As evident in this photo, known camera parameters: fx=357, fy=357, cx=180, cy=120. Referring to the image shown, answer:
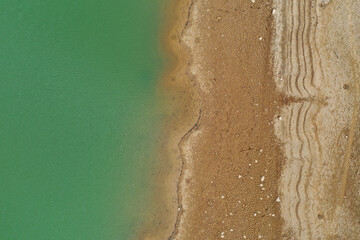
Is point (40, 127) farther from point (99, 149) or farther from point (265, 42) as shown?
point (265, 42)

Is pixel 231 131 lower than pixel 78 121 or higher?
lower

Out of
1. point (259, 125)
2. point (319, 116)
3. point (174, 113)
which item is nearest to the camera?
point (319, 116)

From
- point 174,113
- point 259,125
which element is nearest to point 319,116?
point 259,125

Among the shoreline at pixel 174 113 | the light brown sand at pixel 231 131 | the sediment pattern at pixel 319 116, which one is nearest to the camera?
the sediment pattern at pixel 319 116

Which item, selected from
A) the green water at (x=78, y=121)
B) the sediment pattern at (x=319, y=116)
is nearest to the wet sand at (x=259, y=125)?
the sediment pattern at (x=319, y=116)

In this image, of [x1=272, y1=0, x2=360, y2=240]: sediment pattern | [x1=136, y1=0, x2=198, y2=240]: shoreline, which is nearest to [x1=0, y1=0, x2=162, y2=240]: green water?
[x1=136, y1=0, x2=198, y2=240]: shoreline

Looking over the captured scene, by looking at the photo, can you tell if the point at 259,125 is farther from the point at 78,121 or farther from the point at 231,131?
the point at 78,121

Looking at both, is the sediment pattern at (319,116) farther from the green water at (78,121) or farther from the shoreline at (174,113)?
the green water at (78,121)
